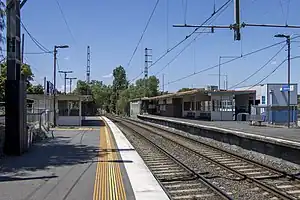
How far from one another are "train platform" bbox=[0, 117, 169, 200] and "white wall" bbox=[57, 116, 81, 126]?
25573 mm

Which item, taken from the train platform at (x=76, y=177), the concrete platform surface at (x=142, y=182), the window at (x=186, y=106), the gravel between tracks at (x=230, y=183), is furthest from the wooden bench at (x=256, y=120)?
the window at (x=186, y=106)

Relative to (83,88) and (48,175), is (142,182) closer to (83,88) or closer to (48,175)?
(48,175)

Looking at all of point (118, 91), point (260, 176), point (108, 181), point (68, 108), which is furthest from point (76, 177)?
point (118, 91)

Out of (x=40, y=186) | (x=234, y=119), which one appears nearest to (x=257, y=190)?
(x=40, y=186)

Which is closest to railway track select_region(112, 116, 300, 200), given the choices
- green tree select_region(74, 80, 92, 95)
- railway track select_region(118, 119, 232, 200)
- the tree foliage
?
railway track select_region(118, 119, 232, 200)

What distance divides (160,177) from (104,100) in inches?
4459

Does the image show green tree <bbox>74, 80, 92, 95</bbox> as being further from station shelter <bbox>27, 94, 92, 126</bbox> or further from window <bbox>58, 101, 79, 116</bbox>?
station shelter <bbox>27, 94, 92, 126</bbox>

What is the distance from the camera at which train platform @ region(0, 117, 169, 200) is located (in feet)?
27.5

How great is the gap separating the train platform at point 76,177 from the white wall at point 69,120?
25.6 meters

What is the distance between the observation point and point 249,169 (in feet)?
41.6

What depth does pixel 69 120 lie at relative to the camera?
135 feet

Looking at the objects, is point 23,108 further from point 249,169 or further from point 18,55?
point 249,169

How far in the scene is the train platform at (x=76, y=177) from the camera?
330 inches

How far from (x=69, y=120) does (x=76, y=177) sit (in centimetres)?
3151
